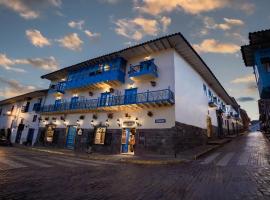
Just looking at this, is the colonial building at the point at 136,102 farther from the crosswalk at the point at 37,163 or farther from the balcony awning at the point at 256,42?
the crosswalk at the point at 37,163

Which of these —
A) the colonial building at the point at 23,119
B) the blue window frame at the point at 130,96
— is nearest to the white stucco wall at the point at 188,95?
the blue window frame at the point at 130,96

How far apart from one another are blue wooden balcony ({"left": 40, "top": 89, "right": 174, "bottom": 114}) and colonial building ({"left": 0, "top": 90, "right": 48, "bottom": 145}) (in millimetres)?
6607

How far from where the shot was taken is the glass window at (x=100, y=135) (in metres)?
18.1

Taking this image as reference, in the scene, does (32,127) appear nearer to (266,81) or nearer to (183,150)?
(183,150)

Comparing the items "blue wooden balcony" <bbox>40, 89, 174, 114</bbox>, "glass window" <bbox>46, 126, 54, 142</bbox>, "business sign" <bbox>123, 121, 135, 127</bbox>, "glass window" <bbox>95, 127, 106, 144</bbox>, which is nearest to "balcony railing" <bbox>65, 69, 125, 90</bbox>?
"blue wooden balcony" <bbox>40, 89, 174, 114</bbox>

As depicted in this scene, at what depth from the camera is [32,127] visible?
2652 cm

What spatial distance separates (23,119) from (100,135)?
60.4ft

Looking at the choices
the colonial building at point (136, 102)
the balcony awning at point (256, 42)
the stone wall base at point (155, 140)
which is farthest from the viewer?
the colonial building at point (136, 102)

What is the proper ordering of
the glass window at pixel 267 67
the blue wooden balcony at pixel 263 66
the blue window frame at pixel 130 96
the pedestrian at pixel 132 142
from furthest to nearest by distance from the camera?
1. the pedestrian at pixel 132 142
2. the blue window frame at pixel 130 96
3. the glass window at pixel 267 67
4. the blue wooden balcony at pixel 263 66

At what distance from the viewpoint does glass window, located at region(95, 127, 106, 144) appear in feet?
59.4

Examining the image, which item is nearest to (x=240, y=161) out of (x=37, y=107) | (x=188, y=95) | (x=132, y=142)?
(x=188, y=95)

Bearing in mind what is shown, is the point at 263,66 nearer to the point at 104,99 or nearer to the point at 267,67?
the point at 267,67

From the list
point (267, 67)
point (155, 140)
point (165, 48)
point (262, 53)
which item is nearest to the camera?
point (267, 67)

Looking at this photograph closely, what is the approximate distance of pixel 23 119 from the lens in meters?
28.9
